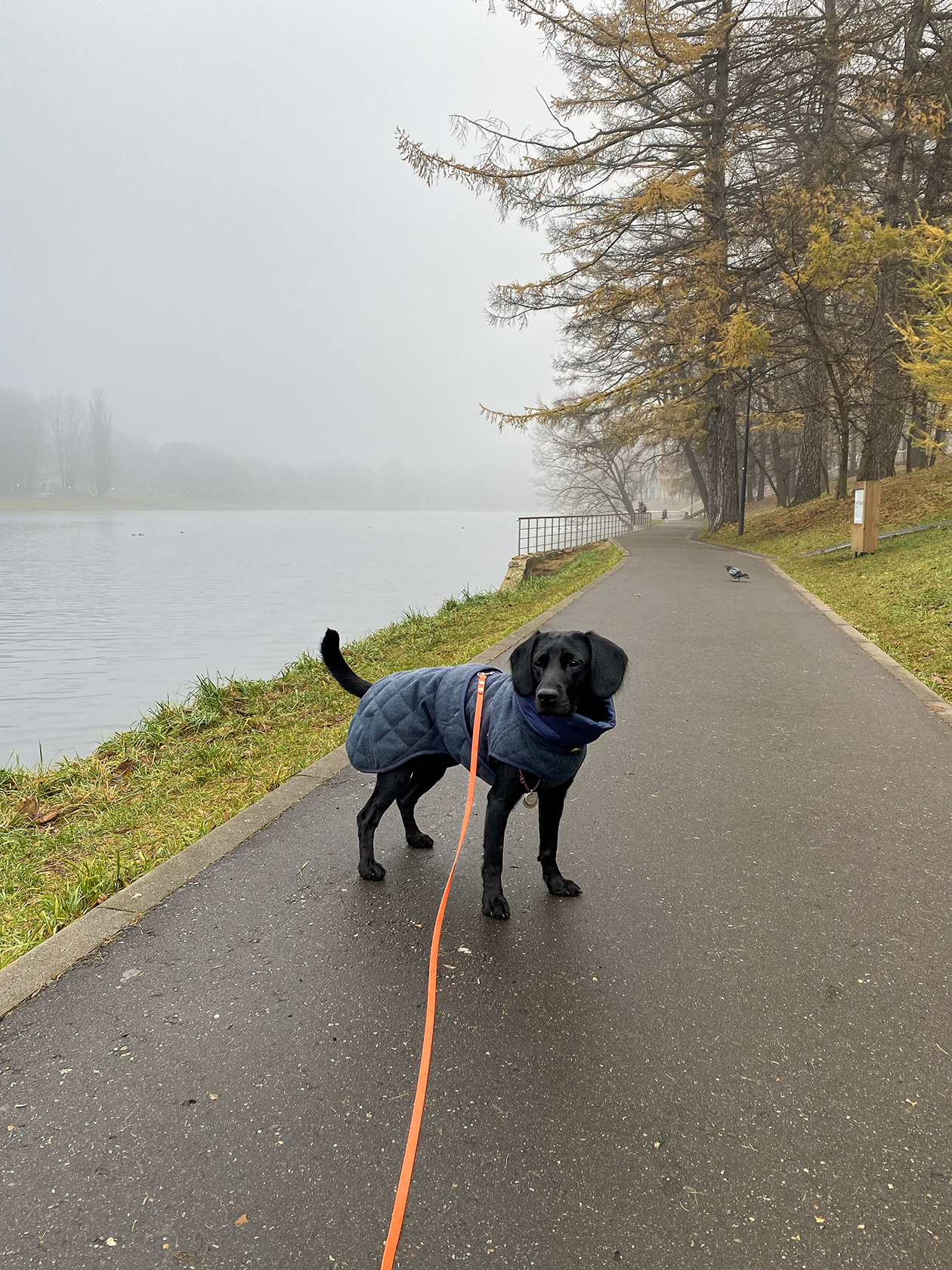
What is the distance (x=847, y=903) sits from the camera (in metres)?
3.06

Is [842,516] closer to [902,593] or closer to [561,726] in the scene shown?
[902,593]

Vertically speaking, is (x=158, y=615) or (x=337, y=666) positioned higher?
(x=337, y=666)

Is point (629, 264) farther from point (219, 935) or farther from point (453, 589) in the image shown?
point (219, 935)

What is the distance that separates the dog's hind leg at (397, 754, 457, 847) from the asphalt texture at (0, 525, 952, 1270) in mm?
102

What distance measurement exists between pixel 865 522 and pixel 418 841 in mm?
13887

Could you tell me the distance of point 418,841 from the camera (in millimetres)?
3600

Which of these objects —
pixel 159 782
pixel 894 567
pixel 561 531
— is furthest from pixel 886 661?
pixel 561 531

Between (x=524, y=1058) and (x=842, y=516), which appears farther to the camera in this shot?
(x=842, y=516)

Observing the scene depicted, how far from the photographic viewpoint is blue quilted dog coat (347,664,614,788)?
273 cm

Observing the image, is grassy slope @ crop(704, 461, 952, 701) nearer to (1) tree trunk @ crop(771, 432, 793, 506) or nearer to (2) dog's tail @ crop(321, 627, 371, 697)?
(2) dog's tail @ crop(321, 627, 371, 697)

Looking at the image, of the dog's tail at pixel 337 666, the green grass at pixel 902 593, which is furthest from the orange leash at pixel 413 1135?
the green grass at pixel 902 593

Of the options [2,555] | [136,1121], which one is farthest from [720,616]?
[2,555]

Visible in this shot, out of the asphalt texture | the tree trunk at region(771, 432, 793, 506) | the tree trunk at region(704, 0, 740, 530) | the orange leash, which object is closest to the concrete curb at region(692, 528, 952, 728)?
the asphalt texture

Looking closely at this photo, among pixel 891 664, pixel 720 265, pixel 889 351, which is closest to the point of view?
pixel 891 664
